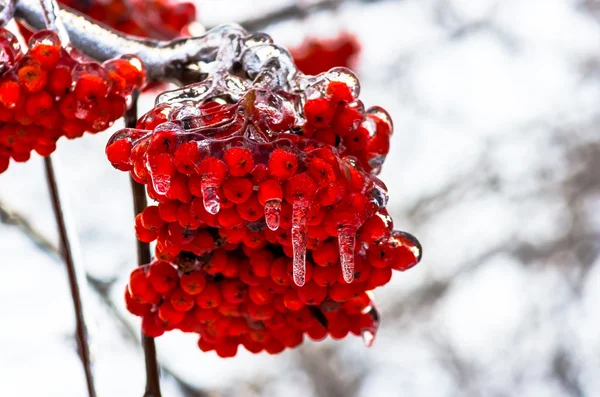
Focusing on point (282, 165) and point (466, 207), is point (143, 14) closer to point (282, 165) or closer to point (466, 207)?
point (282, 165)

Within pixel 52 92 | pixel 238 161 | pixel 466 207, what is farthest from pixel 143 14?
pixel 466 207

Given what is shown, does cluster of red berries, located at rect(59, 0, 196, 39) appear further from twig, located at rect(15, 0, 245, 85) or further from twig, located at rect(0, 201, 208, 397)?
twig, located at rect(15, 0, 245, 85)

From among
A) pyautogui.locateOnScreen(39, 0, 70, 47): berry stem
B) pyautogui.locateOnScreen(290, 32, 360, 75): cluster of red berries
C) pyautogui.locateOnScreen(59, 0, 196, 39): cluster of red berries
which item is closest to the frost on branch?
pyautogui.locateOnScreen(39, 0, 70, 47): berry stem

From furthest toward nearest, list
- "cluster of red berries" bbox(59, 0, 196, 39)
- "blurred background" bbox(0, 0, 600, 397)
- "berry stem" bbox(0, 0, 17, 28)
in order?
"blurred background" bbox(0, 0, 600, 397) < "cluster of red berries" bbox(59, 0, 196, 39) < "berry stem" bbox(0, 0, 17, 28)

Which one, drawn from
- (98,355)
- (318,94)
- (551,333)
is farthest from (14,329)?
(318,94)

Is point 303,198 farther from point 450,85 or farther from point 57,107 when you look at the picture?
point 450,85

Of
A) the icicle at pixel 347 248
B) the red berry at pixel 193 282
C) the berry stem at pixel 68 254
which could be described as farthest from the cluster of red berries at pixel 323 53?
the icicle at pixel 347 248
